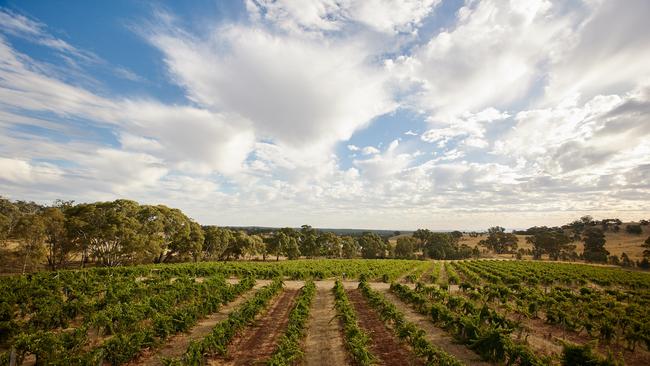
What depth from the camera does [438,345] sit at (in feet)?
56.7

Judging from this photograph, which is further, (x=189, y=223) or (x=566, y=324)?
(x=189, y=223)

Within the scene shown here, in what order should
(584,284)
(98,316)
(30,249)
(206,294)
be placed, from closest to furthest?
1. (98,316)
2. (206,294)
3. (30,249)
4. (584,284)

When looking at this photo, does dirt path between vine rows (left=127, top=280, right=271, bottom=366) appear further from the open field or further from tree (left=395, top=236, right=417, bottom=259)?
the open field

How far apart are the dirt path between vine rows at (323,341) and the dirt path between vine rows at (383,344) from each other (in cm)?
186

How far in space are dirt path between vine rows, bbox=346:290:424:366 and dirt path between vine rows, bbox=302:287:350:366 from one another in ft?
6.10

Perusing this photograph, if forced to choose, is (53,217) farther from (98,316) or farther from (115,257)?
(98,316)

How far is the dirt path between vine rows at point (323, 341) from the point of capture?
48.3ft

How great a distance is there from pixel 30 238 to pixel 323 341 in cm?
4018

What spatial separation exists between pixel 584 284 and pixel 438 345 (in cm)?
4023

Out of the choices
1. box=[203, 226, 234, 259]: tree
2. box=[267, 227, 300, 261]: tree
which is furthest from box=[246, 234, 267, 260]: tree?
box=[203, 226, 234, 259]: tree

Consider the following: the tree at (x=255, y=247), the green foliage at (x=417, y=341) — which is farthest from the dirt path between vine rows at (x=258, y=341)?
the tree at (x=255, y=247)

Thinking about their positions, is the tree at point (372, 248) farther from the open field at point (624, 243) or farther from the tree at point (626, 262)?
the open field at point (624, 243)

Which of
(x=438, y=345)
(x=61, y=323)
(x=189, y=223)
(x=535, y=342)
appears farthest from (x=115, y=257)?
(x=535, y=342)

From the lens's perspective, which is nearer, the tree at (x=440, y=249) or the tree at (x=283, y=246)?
the tree at (x=283, y=246)
